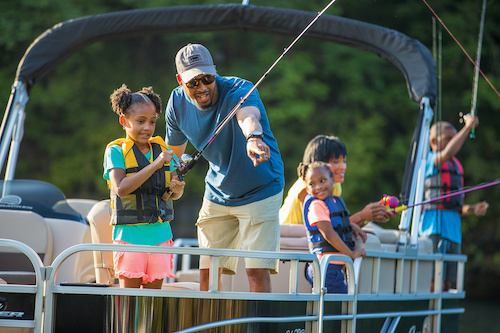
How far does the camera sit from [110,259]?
3980 mm

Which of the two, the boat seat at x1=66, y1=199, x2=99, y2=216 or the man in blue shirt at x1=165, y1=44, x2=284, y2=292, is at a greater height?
the man in blue shirt at x1=165, y1=44, x2=284, y2=292

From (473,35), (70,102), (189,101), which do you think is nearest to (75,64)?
(70,102)

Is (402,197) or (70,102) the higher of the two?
(70,102)

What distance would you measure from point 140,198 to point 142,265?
12.8 inches

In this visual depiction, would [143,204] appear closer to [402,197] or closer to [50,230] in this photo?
[50,230]

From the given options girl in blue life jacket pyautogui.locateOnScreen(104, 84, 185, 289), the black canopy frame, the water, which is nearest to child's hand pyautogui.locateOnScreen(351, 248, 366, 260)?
girl in blue life jacket pyautogui.locateOnScreen(104, 84, 185, 289)

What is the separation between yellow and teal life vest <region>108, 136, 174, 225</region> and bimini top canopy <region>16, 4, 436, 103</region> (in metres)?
2.30

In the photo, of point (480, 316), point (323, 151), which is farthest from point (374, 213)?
point (480, 316)

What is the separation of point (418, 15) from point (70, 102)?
24.8 ft

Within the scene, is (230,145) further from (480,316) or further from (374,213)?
(480,316)

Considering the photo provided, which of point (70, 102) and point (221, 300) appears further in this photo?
point (70, 102)

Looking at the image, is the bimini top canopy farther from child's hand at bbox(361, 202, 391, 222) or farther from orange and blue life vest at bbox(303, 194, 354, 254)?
orange and blue life vest at bbox(303, 194, 354, 254)

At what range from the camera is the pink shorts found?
127 inches

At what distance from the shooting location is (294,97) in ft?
45.2
